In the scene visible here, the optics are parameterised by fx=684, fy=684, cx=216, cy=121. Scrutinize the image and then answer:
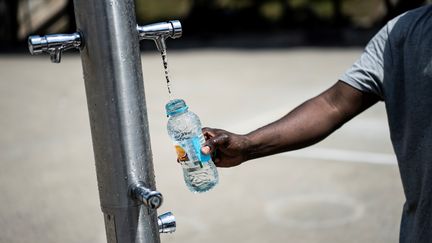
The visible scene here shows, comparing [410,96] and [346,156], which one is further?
[346,156]

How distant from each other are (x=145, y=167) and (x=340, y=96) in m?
0.96

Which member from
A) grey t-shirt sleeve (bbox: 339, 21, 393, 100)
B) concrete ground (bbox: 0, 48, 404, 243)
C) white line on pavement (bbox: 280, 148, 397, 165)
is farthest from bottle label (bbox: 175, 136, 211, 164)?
white line on pavement (bbox: 280, 148, 397, 165)

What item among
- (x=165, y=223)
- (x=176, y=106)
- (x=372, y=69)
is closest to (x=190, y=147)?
(x=176, y=106)

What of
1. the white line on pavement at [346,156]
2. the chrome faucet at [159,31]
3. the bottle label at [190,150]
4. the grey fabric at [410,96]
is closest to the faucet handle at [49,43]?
the chrome faucet at [159,31]

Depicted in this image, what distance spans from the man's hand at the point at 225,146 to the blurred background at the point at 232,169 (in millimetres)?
2419

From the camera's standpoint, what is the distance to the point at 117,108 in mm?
1554

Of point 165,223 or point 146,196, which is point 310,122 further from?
point 146,196

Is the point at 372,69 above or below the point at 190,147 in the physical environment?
above

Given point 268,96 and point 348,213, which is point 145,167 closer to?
point 348,213

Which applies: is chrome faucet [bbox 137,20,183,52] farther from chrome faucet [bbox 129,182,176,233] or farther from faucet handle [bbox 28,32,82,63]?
chrome faucet [bbox 129,182,176,233]

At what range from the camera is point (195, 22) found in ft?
51.9

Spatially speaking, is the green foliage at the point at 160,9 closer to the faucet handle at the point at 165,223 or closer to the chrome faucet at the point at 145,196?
the faucet handle at the point at 165,223

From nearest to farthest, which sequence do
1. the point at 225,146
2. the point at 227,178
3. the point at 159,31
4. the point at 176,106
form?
the point at 159,31
the point at 176,106
the point at 225,146
the point at 227,178

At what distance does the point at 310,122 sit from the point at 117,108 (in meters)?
1.00
